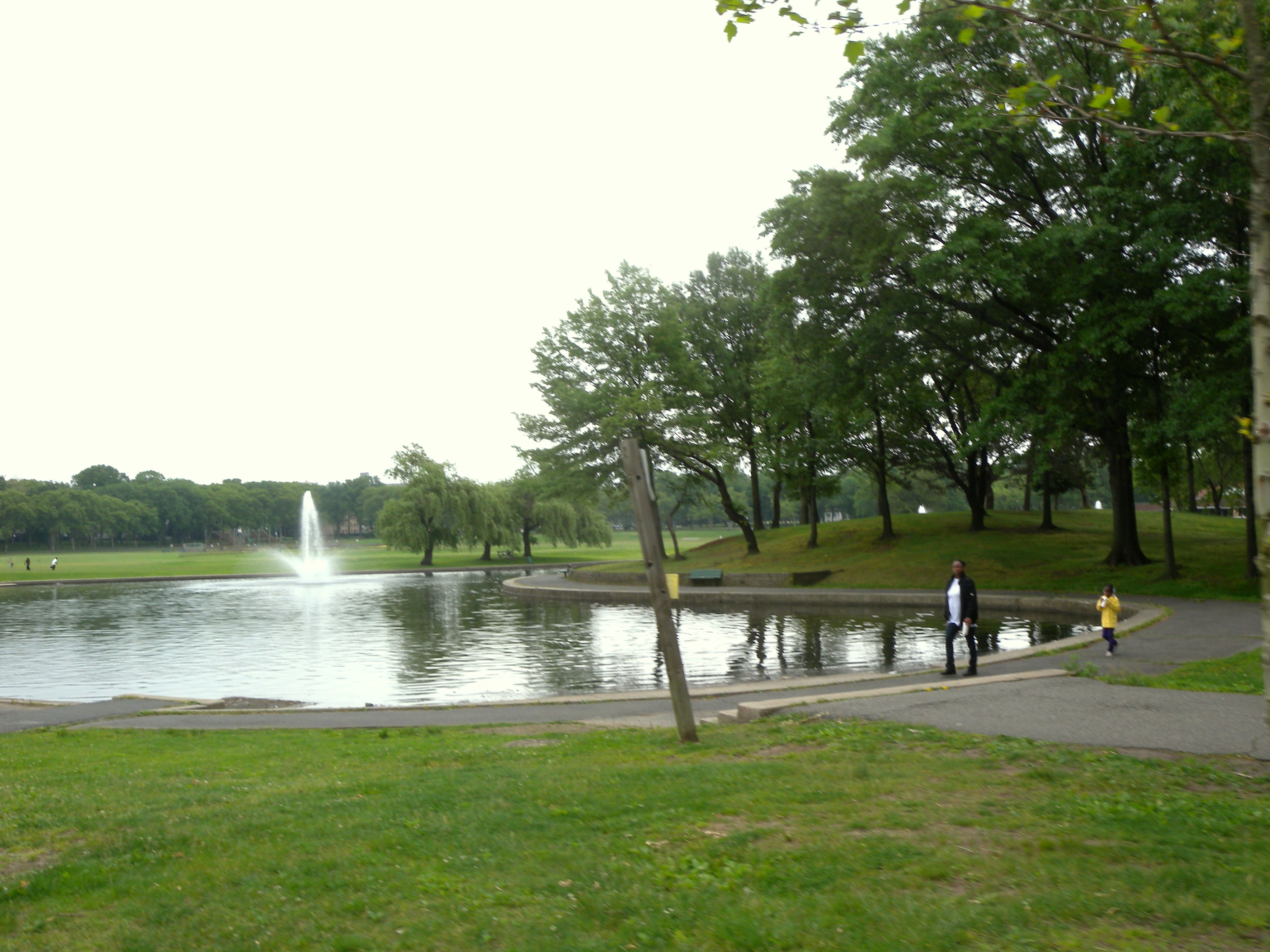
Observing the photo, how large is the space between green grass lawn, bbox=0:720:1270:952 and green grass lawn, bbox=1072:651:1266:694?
4.32 m

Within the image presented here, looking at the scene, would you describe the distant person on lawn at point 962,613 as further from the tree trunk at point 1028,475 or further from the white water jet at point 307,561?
the white water jet at point 307,561

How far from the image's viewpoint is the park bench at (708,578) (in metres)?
37.6

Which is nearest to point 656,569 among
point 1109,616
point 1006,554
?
point 1109,616

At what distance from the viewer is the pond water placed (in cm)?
1778

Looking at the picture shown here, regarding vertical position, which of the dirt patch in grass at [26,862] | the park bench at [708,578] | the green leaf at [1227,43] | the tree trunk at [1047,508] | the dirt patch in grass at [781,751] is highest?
the green leaf at [1227,43]

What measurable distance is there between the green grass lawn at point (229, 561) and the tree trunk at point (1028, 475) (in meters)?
26.5

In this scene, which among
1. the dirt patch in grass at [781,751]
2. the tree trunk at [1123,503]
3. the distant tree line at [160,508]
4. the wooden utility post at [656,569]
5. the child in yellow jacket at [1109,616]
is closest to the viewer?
the dirt patch in grass at [781,751]

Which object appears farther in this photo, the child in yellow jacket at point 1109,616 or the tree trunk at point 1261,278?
the child in yellow jacket at point 1109,616

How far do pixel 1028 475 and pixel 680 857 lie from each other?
1832 inches

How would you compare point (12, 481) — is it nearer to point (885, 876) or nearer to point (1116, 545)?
point (1116, 545)

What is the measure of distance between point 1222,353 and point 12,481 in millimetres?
158935

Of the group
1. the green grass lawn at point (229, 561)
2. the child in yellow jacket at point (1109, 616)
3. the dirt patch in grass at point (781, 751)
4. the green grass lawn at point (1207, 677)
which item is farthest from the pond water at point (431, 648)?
the green grass lawn at point (229, 561)

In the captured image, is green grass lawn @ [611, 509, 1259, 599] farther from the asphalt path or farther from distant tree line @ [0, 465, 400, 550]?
distant tree line @ [0, 465, 400, 550]

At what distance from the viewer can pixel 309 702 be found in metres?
16.4
